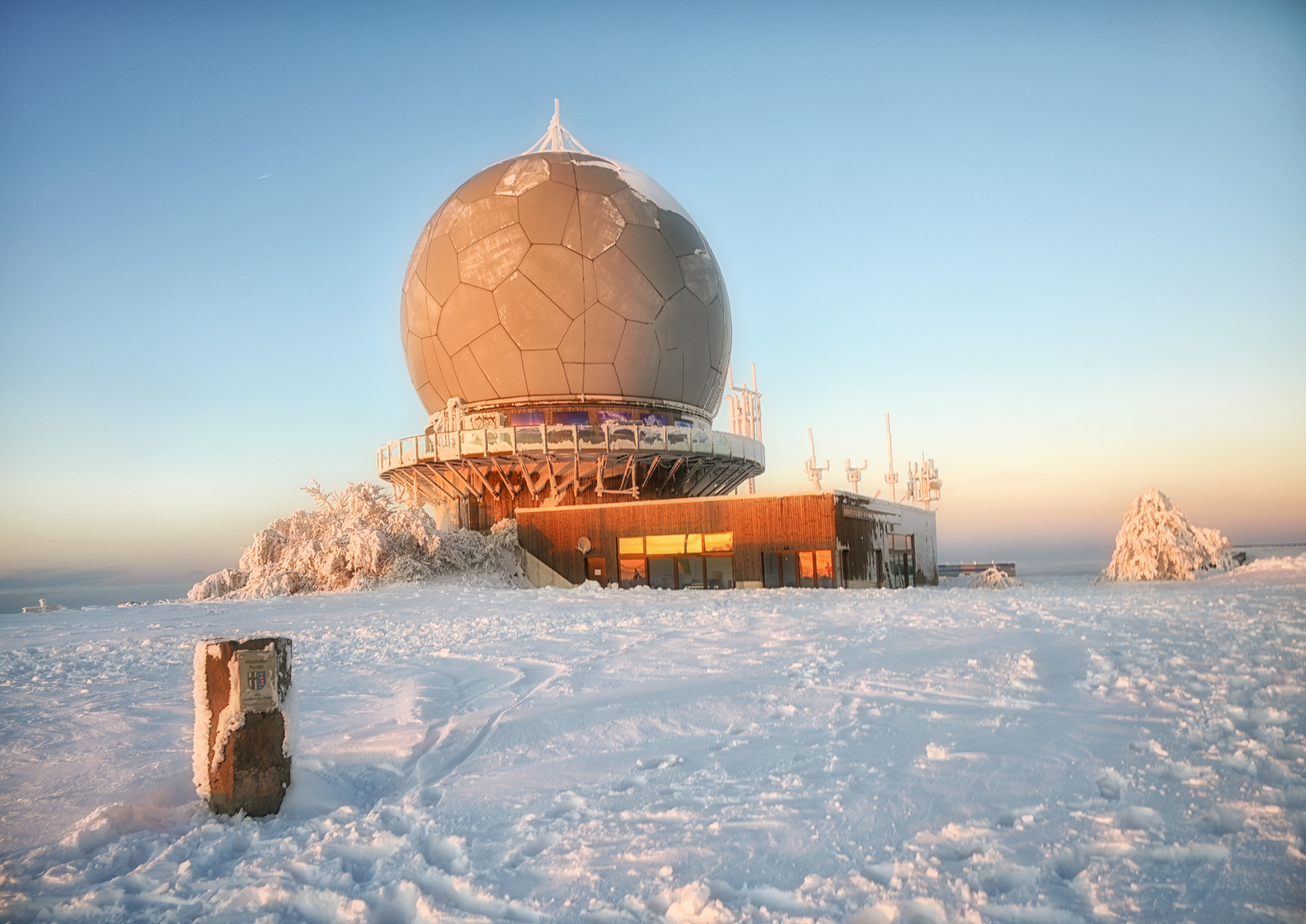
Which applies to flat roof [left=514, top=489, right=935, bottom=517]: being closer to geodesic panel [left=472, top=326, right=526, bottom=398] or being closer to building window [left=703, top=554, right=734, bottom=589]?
building window [left=703, top=554, right=734, bottom=589]

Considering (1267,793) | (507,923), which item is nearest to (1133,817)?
(1267,793)

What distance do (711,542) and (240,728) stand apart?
19.2m

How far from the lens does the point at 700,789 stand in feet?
15.0

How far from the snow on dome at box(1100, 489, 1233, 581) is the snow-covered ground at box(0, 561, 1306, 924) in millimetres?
18184

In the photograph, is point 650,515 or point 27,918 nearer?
point 27,918

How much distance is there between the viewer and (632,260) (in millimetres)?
26125

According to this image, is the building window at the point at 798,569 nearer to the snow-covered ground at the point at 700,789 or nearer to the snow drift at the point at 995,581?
the snow drift at the point at 995,581

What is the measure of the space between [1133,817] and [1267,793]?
3.07 ft

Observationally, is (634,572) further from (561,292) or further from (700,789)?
(700,789)

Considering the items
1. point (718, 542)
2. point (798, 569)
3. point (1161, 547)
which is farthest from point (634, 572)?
point (1161, 547)

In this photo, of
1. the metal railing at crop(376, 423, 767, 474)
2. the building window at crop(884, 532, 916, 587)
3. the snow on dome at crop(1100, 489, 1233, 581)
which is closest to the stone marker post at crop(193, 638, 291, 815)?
the metal railing at crop(376, 423, 767, 474)

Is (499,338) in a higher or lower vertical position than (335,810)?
higher

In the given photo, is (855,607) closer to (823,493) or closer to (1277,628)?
(1277,628)

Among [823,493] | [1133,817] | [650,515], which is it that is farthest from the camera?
[650,515]
